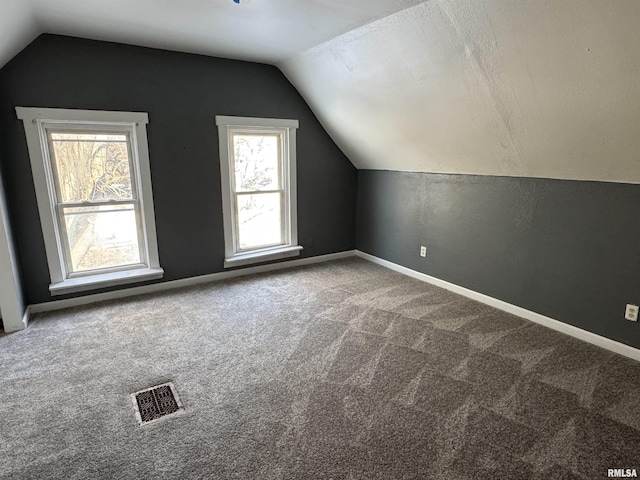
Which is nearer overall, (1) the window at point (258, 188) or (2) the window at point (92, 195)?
(2) the window at point (92, 195)

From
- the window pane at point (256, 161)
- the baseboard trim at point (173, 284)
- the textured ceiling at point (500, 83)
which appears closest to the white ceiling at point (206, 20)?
the textured ceiling at point (500, 83)

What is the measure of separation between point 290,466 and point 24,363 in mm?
2058

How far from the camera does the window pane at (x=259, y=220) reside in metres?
4.25

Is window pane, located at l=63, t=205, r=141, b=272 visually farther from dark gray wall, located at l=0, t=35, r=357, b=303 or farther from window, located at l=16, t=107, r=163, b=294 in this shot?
dark gray wall, located at l=0, t=35, r=357, b=303

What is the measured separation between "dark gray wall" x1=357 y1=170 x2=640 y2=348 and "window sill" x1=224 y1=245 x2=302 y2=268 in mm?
1246

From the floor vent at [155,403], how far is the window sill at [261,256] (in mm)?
1986

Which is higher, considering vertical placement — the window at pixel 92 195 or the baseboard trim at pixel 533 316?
the window at pixel 92 195

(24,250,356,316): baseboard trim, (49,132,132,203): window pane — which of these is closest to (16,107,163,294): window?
(49,132,132,203): window pane

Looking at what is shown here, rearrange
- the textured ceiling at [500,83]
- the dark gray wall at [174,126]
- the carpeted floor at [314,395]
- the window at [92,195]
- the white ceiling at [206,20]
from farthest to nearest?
1. the window at [92,195]
2. the dark gray wall at [174,126]
3. the white ceiling at [206,20]
4. the textured ceiling at [500,83]
5. the carpeted floor at [314,395]

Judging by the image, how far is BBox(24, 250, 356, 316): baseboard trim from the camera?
10.9 ft

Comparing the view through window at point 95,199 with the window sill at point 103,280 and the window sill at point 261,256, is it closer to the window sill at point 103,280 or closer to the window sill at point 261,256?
the window sill at point 103,280

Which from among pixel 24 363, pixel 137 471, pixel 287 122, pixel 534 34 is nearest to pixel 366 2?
pixel 534 34

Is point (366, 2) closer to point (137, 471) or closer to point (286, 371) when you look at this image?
point (286, 371)

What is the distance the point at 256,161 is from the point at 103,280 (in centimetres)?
199
